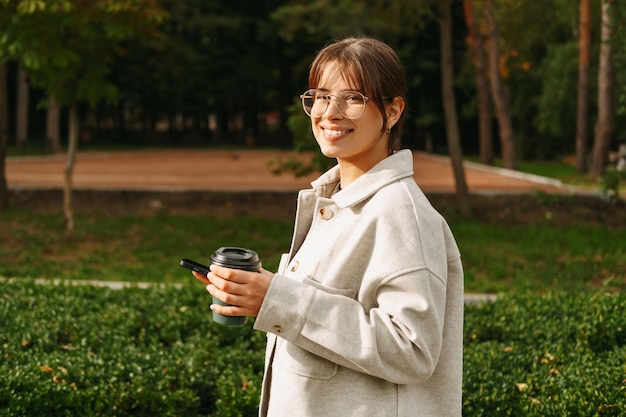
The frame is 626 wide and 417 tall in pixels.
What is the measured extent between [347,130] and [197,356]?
314 centimetres

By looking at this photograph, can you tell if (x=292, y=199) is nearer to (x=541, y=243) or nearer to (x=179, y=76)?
(x=541, y=243)

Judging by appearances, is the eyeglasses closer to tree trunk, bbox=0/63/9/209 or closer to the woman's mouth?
the woman's mouth

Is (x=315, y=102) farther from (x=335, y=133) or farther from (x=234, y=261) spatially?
(x=234, y=261)

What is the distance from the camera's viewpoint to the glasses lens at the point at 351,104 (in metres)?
1.95

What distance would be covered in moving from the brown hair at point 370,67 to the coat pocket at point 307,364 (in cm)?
59

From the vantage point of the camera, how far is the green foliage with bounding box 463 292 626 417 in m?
3.92

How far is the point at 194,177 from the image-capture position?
69.2ft

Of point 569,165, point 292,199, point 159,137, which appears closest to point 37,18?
point 292,199

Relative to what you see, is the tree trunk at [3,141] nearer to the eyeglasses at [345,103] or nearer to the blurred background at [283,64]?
the blurred background at [283,64]

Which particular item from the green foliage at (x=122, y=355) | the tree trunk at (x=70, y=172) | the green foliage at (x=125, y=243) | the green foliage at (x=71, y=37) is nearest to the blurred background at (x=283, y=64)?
the green foliage at (x=71, y=37)

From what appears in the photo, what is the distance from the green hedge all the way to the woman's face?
233 cm

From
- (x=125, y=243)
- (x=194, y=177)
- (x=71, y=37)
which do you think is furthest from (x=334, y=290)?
(x=194, y=177)

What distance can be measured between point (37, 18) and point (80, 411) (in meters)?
6.88

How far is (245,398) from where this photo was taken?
13.5ft
